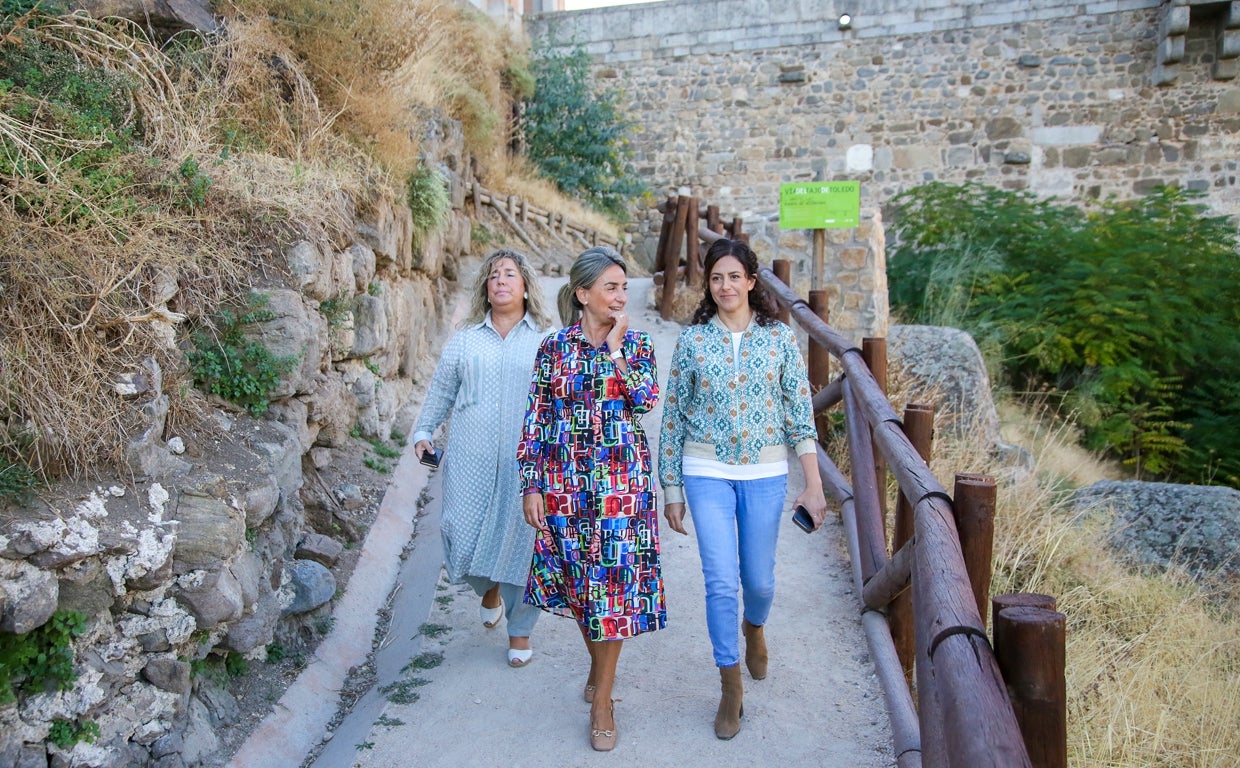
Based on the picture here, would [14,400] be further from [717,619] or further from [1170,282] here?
[1170,282]

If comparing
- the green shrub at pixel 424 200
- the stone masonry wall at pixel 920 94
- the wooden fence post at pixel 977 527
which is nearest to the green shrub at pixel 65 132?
the green shrub at pixel 424 200

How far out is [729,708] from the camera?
3287 mm

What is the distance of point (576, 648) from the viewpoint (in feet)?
13.4

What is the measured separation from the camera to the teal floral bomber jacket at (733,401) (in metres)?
3.29

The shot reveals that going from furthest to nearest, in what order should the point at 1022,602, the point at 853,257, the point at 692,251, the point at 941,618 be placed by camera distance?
1. the point at 692,251
2. the point at 853,257
3. the point at 941,618
4. the point at 1022,602

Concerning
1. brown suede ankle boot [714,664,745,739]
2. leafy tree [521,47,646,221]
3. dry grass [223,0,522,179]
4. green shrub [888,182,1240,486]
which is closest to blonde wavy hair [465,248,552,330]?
brown suede ankle boot [714,664,745,739]

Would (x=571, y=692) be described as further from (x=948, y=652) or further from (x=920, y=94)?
(x=920, y=94)

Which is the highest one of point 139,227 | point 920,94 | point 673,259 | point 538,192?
point 920,94

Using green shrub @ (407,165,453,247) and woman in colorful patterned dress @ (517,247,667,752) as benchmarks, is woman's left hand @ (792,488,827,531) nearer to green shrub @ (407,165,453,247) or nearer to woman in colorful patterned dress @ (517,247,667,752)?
woman in colorful patterned dress @ (517,247,667,752)

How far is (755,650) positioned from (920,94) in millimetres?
12569

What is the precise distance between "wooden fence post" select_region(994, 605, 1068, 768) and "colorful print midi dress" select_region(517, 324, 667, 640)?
1.51 metres

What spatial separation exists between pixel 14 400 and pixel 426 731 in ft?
5.94

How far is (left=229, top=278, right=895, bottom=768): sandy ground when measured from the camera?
3.25 m

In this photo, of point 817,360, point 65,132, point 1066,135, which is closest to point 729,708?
point 817,360
